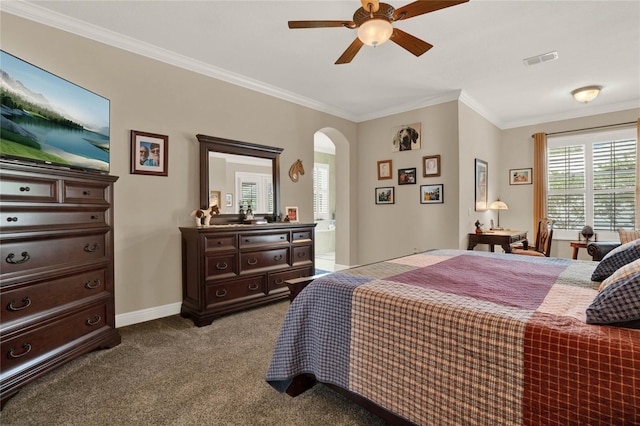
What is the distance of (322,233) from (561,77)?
5252 millimetres

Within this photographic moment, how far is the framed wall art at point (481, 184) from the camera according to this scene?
4.77 meters

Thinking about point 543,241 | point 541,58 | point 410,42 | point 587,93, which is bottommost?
point 543,241

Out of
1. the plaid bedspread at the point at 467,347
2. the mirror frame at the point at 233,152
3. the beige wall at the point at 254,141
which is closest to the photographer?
the plaid bedspread at the point at 467,347

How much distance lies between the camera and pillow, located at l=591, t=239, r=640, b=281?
60.2 inches

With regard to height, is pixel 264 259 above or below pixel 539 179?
below

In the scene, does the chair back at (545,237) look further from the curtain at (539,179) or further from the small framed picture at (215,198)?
the small framed picture at (215,198)

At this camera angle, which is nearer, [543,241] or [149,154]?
[149,154]

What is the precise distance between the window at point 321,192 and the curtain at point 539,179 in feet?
14.6

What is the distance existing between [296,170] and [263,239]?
1335 millimetres

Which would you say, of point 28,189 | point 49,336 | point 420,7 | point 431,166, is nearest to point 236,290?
point 49,336

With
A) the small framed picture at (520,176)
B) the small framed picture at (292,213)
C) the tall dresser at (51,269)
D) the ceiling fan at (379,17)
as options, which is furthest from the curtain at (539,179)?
the tall dresser at (51,269)

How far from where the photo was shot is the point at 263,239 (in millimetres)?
3447

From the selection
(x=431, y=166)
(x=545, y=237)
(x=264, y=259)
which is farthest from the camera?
(x=431, y=166)

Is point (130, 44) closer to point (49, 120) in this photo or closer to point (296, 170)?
point (49, 120)
